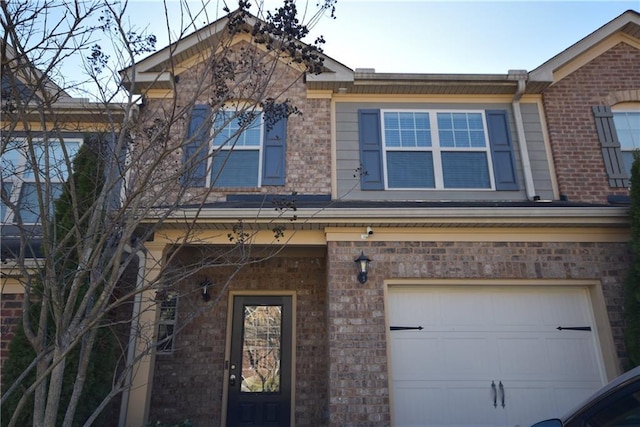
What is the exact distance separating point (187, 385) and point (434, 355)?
381 cm

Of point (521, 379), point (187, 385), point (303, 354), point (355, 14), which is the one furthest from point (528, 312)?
point (187, 385)

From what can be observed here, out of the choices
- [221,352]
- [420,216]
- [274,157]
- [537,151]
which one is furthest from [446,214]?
[221,352]

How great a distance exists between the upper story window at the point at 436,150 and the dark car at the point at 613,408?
5162 millimetres

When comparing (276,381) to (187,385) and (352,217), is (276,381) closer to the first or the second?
(187,385)

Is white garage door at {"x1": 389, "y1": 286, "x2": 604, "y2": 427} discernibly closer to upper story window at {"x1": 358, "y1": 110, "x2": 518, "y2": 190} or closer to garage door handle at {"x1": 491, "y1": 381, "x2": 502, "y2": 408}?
garage door handle at {"x1": 491, "y1": 381, "x2": 502, "y2": 408}

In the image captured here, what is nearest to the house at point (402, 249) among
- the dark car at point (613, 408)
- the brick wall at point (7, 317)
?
the brick wall at point (7, 317)

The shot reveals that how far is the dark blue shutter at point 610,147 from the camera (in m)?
7.31

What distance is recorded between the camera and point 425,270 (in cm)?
615

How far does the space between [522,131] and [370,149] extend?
8.55 feet

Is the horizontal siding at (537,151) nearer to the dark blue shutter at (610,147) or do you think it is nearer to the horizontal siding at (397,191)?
the horizontal siding at (397,191)

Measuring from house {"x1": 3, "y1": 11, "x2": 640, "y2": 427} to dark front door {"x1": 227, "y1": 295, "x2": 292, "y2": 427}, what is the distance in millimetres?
31

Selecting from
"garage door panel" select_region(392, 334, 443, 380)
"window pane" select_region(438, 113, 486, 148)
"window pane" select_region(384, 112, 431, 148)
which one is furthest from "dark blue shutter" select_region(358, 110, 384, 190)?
"garage door panel" select_region(392, 334, 443, 380)

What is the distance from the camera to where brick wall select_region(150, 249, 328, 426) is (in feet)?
22.8

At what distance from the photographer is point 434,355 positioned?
6.00 metres
